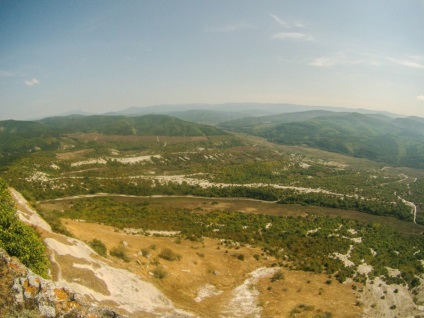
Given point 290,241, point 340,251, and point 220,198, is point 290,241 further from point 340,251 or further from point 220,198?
point 220,198

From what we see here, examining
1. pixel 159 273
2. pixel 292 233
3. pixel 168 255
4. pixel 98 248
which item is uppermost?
pixel 98 248

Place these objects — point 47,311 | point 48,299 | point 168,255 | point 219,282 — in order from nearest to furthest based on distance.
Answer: point 47,311 < point 48,299 < point 219,282 < point 168,255

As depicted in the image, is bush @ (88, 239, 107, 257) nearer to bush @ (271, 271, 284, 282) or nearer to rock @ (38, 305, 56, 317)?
rock @ (38, 305, 56, 317)

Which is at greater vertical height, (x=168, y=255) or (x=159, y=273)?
(x=159, y=273)

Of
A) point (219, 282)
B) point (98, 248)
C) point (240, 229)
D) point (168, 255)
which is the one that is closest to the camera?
point (98, 248)

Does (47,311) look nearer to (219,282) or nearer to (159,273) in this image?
(159,273)

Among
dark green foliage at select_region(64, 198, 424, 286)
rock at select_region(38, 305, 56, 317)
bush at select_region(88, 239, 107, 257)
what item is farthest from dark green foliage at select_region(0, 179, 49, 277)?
dark green foliage at select_region(64, 198, 424, 286)

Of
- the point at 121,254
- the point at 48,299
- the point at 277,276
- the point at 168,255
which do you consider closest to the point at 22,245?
the point at 48,299

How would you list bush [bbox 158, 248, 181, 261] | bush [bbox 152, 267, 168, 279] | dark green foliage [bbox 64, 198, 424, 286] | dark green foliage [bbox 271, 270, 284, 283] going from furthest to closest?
dark green foliage [bbox 64, 198, 424, 286], dark green foliage [bbox 271, 270, 284, 283], bush [bbox 158, 248, 181, 261], bush [bbox 152, 267, 168, 279]

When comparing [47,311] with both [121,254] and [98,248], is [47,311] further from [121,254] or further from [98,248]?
[121,254]

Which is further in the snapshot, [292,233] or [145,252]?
[292,233]

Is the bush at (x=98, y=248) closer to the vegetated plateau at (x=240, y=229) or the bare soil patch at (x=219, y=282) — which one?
the vegetated plateau at (x=240, y=229)
